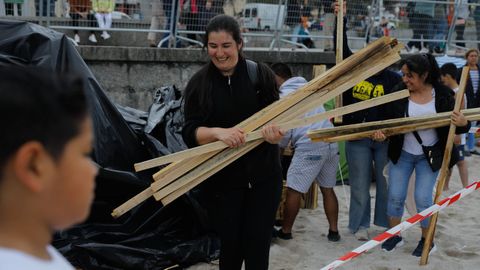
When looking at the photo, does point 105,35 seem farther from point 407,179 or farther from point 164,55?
point 407,179

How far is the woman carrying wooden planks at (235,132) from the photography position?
3.53 metres

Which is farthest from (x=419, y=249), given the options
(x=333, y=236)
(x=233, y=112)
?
(x=233, y=112)

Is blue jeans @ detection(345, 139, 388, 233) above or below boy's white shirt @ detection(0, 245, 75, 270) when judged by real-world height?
below

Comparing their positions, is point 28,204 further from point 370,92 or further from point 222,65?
point 370,92

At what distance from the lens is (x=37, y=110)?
109 cm

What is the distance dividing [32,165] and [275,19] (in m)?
8.81

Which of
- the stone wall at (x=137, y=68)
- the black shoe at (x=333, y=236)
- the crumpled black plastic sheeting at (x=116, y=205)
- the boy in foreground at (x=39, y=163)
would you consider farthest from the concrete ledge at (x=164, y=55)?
the boy in foreground at (x=39, y=163)

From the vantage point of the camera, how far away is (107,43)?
8.61 metres

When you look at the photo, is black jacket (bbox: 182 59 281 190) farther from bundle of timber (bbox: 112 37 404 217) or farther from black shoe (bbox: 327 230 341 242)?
black shoe (bbox: 327 230 341 242)

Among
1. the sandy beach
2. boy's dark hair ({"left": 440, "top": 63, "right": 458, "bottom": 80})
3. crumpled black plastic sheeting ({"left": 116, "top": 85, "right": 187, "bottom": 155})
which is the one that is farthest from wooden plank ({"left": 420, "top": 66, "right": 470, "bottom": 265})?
boy's dark hair ({"left": 440, "top": 63, "right": 458, "bottom": 80})

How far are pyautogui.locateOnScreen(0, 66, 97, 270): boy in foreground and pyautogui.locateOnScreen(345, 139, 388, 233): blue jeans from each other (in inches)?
182

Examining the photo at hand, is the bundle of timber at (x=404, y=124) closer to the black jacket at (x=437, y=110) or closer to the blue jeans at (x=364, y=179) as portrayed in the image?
the black jacket at (x=437, y=110)

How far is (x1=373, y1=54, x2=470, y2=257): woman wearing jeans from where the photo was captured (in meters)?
5.03

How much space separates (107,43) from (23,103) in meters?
7.75
